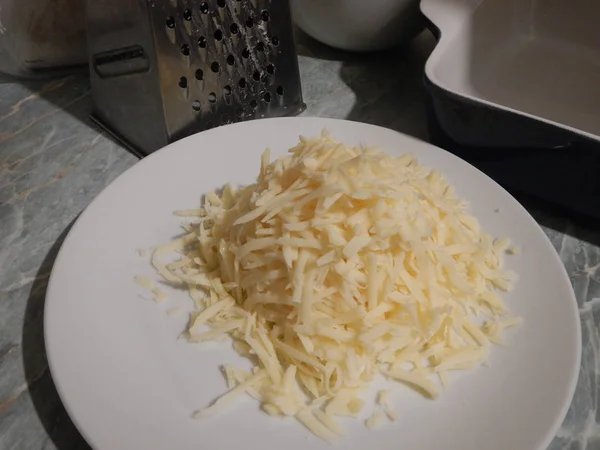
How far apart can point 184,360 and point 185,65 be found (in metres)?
0.42

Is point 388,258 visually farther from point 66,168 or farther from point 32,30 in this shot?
point 32,30

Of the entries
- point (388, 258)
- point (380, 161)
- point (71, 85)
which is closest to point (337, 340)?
point (388, 258)

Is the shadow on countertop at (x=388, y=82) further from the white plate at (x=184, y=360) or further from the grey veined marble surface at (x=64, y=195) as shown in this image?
the white plate at (x=184, y=360)

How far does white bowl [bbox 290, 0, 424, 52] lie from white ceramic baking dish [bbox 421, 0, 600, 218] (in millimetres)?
111

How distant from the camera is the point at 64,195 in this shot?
2.94 ft

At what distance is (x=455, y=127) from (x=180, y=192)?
1.23ft

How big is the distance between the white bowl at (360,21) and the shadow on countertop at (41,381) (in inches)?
24.5

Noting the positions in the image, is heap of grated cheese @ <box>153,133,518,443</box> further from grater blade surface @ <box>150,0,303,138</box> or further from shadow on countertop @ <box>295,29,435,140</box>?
shadow on countertop @ <box>295,29,435,140</box>

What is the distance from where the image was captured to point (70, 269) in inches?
26.3

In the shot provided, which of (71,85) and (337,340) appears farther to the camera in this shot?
(71,85)

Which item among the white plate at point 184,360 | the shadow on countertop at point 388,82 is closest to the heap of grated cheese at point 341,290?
the white plate at point 184,360

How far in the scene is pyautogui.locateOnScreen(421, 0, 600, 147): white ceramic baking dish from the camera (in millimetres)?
944

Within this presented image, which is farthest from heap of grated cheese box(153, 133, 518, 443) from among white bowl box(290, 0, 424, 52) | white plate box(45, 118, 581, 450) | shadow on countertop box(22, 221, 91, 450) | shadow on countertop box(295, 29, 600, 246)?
white bowl box(290, 0, 424, 52)

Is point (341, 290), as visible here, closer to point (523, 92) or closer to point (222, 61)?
point (222, 61)
